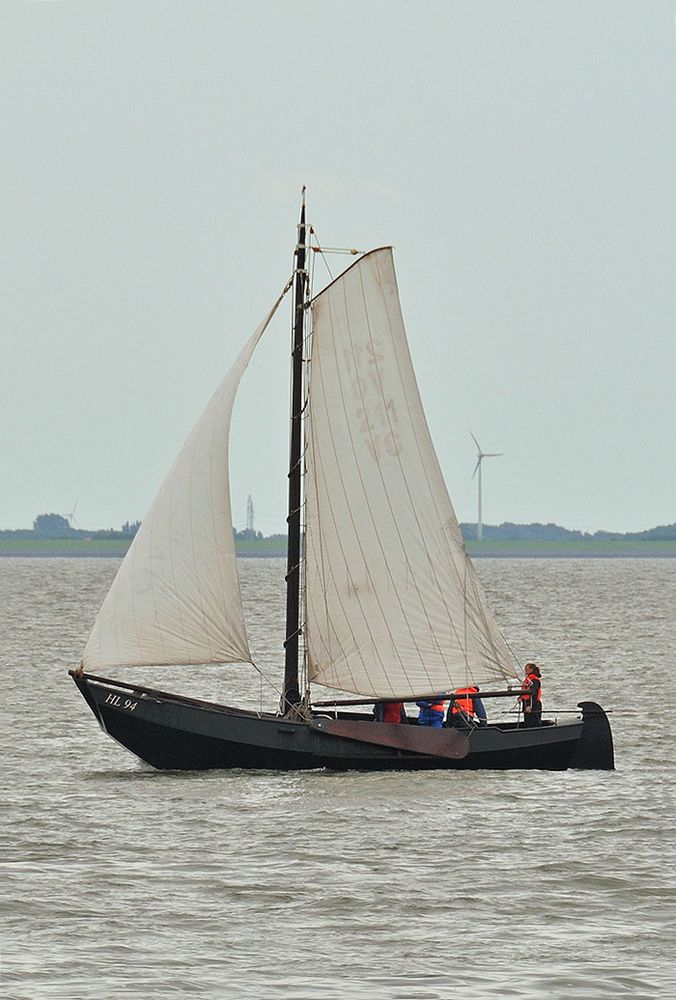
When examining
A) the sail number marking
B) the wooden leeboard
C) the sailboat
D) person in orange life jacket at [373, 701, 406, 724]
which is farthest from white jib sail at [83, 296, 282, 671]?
person in orange life jacket at [373, 701, 406, 724]

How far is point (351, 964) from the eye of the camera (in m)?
15.8

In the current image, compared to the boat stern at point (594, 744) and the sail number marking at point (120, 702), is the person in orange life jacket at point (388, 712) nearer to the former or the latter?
the boat stern at point (594, 744)

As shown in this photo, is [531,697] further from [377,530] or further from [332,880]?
[332,880]

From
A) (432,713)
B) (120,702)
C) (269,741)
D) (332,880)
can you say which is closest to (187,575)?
(120,702)

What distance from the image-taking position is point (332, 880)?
1948 cm

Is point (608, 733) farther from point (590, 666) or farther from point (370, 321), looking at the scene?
point (590, 666)

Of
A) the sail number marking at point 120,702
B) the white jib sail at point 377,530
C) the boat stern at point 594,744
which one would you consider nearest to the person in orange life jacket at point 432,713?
the white jib sail at point 377,530

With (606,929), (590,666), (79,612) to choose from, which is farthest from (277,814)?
(79,612)

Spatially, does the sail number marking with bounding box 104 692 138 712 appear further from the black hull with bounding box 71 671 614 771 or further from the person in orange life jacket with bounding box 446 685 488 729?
the person in orange life jacket with bounding box 446 685 488 729

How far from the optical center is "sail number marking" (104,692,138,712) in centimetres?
2744

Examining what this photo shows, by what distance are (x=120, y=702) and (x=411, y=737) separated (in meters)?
4.79

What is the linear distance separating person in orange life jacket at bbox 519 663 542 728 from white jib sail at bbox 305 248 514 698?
530mm

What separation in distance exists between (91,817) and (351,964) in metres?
8.78

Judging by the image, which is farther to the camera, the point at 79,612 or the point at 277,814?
the point at 79,612
